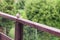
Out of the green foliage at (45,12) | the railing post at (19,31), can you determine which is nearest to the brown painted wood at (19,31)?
the railing post at (19,31)

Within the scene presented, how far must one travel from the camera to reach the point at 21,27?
148cm

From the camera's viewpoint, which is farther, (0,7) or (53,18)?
(53,18)

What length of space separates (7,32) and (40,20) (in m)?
9.40

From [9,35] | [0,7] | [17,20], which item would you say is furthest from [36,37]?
[0,7]

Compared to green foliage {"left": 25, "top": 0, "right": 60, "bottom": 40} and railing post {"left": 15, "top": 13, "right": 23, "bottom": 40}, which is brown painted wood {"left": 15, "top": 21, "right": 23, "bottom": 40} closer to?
railing post {"left": 15, "top": 13, "right": 23, "bottom": 40}

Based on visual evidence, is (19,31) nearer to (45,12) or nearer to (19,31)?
(19,31)

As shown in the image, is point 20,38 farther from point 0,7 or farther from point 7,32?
point 0,7

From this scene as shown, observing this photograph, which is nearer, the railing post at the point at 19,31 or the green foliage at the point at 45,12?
the railing post at the point at 19,31

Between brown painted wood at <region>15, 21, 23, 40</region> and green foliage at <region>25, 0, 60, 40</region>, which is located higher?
Answer: brown painted wood at <region>15, 21, 23, 40</region>

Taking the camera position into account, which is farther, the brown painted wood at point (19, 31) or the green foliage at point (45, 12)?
the green foliage at point (45, 12)

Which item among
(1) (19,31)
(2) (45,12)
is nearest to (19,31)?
(1) (19,31)

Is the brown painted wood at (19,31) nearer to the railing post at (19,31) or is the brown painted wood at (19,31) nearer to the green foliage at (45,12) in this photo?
the railing post at (19,31)

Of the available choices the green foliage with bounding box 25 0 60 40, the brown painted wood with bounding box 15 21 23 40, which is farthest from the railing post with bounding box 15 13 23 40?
the green foliage with bounding box 25 0 60 40

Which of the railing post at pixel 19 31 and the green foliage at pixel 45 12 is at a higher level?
the railing post at pixel 19 31
